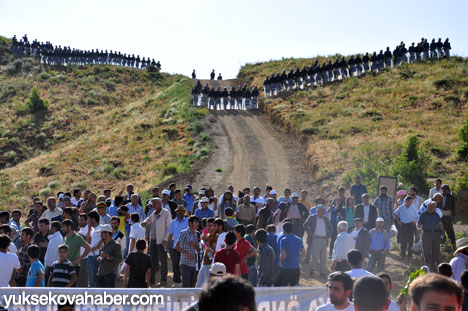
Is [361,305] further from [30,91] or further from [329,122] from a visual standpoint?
[30,91]

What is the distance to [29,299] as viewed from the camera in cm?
802

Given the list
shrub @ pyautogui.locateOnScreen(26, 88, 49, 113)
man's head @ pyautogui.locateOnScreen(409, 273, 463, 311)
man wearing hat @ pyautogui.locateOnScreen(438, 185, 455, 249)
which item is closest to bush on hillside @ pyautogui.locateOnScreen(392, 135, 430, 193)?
man wearing hat @ pyautogui.locateOnScreen(438, 185, 455, 249)

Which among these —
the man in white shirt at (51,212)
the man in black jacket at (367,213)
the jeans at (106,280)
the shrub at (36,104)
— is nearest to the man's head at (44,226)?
the jeans at (106,280)

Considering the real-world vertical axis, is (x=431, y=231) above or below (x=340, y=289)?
below

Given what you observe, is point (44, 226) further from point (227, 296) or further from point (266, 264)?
point (227, 296)

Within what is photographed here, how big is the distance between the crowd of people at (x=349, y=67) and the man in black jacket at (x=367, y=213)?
32.5 metres

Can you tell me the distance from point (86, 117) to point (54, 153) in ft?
37.3

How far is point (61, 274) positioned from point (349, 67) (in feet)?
146

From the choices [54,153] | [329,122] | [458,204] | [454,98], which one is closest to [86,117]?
[54,153]

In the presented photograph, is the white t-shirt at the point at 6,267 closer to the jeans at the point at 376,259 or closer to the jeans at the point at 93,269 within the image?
the jeans at the point at 93,269

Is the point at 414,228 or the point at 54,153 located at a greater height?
the point at 54,153

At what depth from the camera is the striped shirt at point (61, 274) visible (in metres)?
9.08

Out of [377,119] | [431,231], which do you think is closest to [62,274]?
[431,231]

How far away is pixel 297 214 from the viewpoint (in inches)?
615
